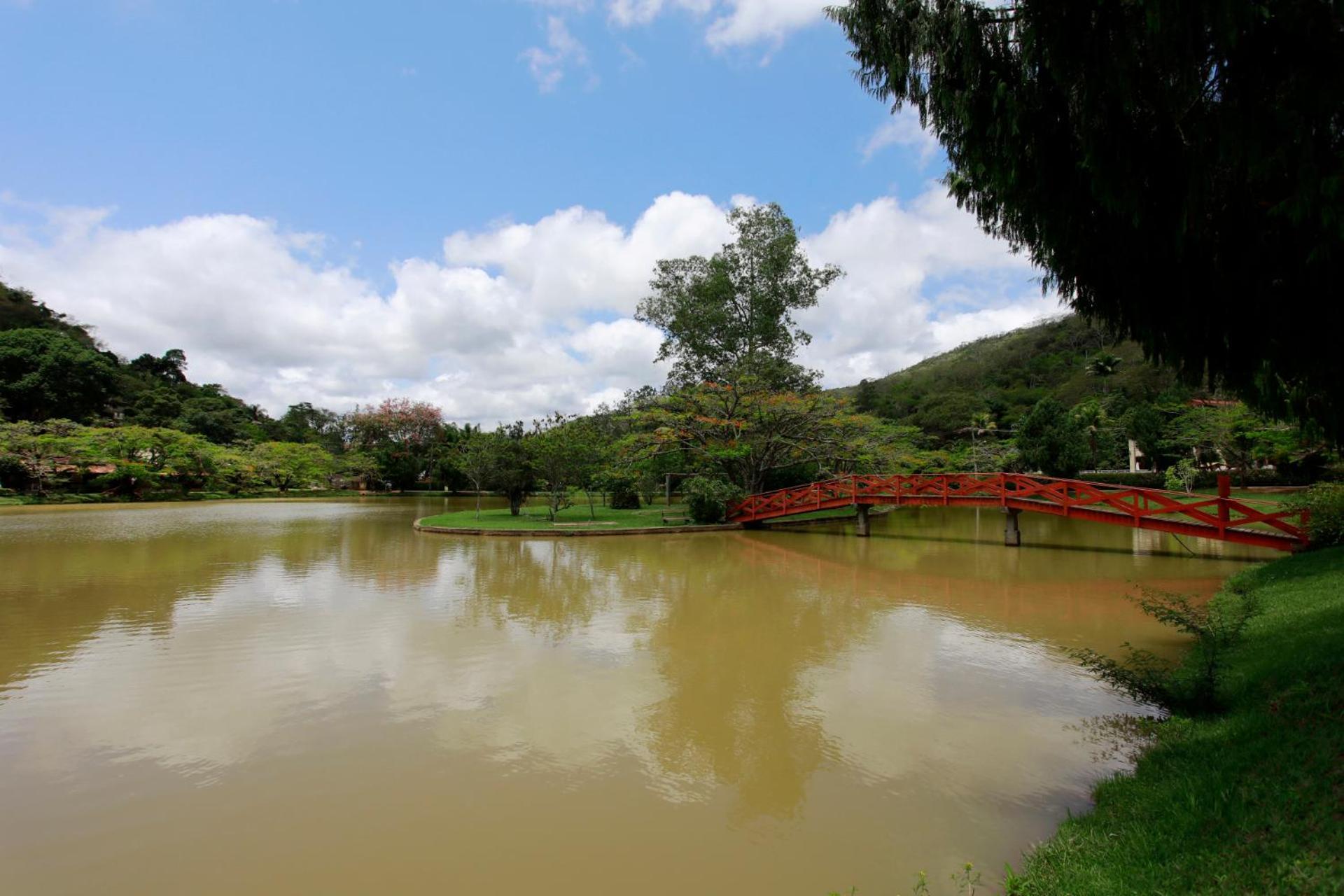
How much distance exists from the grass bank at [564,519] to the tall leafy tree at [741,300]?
613cm

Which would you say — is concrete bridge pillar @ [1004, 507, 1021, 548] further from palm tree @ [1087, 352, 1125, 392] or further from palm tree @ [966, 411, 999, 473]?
palm tree @ [1087, 352, 1125, 392]

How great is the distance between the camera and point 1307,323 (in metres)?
3.41

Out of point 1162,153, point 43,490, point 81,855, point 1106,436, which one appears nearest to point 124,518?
point 43,490

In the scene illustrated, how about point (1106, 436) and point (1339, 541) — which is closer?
point (1339, 541)

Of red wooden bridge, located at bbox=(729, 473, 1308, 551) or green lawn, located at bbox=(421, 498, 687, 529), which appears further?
green lawn, located at bbox=(421, 498, 687, 529)

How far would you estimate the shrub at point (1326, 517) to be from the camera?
9.82 meters

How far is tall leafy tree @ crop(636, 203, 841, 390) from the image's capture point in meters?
25.3

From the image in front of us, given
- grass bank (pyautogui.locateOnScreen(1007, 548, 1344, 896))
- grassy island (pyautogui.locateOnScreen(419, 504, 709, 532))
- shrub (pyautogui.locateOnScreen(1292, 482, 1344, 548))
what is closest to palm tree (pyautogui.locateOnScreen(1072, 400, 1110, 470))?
grassy island (pyautogui.locateOnScreen(419, 504, 709, 532))

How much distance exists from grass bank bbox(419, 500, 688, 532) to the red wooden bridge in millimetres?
3274

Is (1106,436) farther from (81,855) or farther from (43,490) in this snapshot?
(43,490)

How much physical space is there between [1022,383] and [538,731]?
223ft

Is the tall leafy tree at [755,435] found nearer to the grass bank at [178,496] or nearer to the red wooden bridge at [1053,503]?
the red wooden bridge at [1053,503]

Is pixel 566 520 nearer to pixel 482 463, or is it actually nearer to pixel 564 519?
pixel 564 519

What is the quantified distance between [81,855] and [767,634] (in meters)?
6.02
